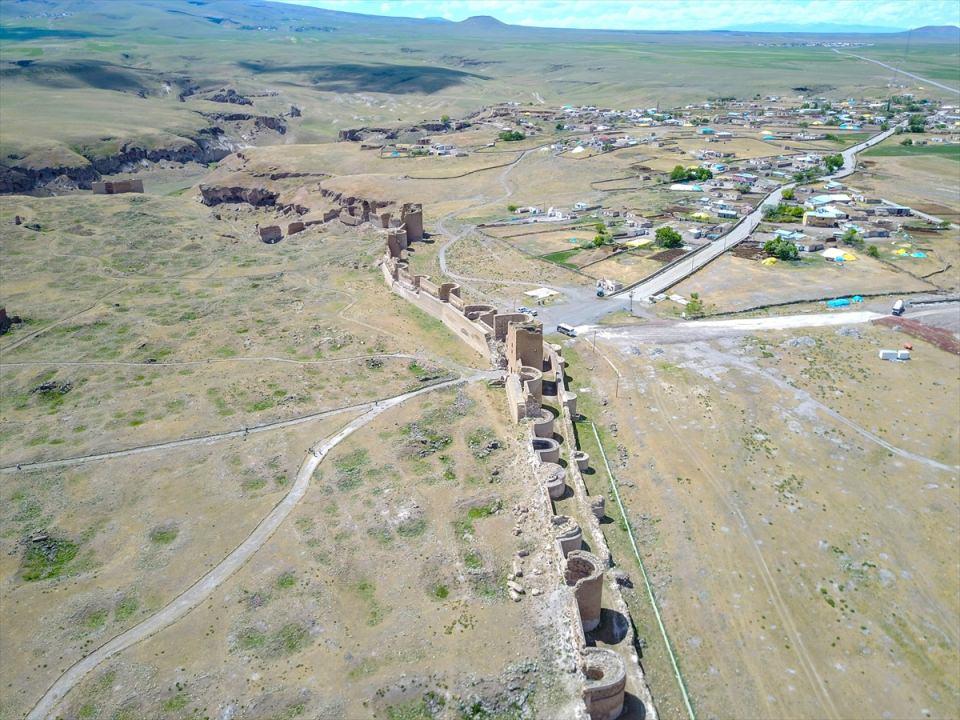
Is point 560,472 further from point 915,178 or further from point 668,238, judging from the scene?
point 915,178

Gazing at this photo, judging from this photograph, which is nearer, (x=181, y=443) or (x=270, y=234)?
(x=181, y=443)

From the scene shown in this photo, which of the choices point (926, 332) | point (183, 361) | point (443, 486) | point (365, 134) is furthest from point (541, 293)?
point (365, 134)

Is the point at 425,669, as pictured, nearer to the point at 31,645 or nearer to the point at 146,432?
the point at 31,645

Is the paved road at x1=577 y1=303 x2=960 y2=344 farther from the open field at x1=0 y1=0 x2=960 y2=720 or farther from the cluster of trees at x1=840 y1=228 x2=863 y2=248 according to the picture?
the cluster of trees at x1=840 y1=228 x2=863 y2=248

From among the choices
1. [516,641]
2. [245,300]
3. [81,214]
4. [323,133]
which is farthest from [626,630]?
[323,133]

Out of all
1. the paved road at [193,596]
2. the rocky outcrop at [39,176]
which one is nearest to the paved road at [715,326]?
the paved road at [193,596]

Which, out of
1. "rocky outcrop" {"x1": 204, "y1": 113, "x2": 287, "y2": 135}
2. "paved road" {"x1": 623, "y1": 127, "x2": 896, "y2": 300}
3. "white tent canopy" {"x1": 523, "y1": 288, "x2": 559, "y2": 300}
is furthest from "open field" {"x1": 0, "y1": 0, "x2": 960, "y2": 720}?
"rocky outcrop" {"x1": 204, "y1": 113, "x2": 287, "y2": 135}
